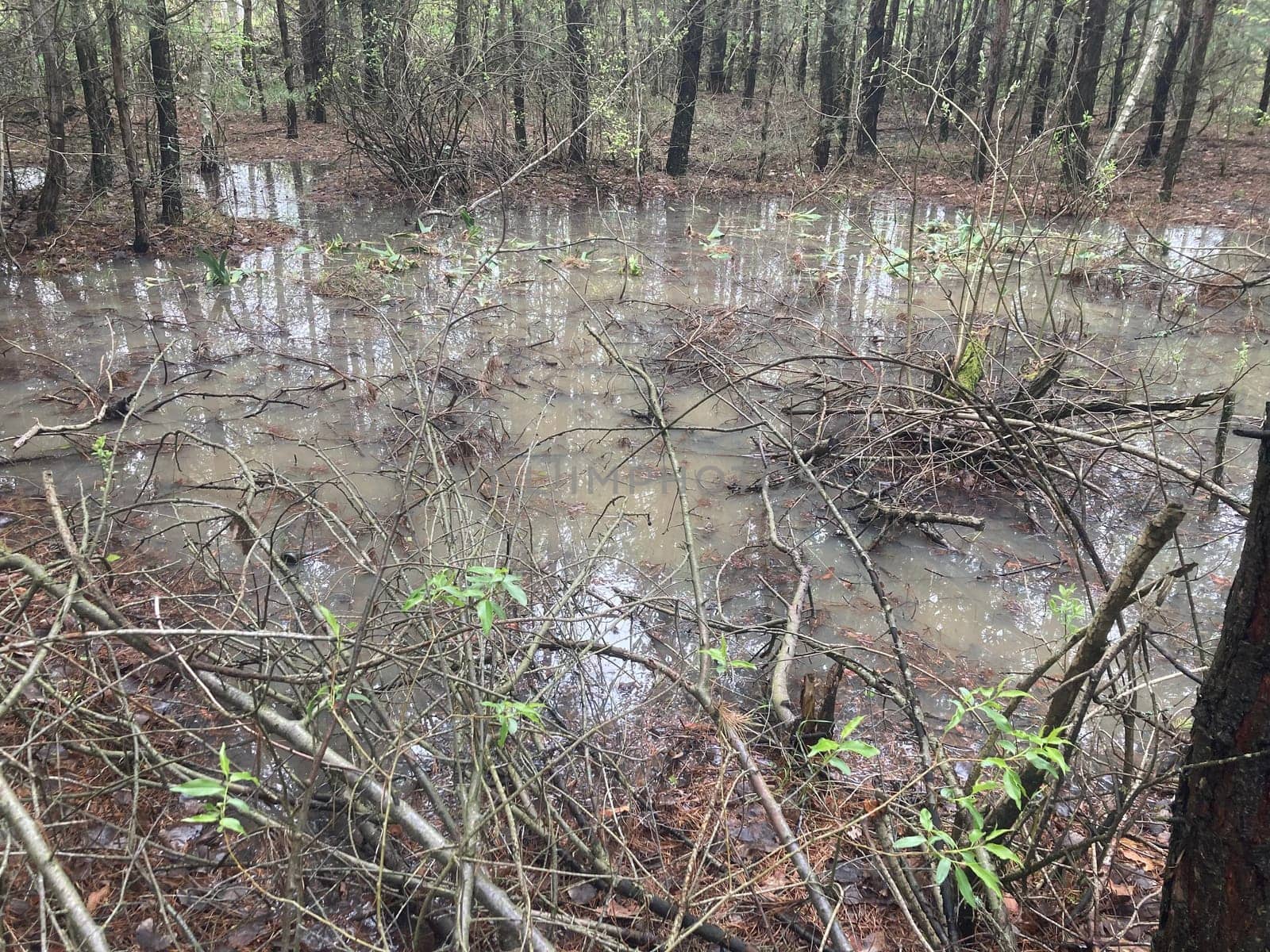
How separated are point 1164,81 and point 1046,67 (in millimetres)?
2426

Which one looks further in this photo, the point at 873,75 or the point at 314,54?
the point at 314,54

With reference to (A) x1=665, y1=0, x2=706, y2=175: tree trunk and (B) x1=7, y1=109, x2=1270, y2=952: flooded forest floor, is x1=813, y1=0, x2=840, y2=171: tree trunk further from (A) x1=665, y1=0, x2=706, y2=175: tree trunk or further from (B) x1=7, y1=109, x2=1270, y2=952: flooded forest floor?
(B) x1=7, y1=109, x2=1270, y2=952: flooded forest floor

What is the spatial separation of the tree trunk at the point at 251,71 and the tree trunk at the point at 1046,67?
1704 cm

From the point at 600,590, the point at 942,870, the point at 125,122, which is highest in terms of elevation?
the point at 125,122

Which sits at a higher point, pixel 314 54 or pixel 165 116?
pixel 314 54

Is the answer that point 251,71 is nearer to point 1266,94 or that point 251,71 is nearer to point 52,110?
point 52,110

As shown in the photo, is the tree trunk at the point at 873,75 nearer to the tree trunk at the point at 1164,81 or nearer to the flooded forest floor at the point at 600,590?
the tree trunk at the point at 1164,81

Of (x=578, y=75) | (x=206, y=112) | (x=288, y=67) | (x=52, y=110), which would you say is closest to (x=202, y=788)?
(x=52, y=110)

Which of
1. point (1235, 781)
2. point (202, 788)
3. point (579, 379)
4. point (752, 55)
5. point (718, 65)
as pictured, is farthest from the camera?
point (718, 65)

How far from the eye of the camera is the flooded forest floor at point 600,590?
230 centimetres

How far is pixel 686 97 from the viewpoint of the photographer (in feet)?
54.2

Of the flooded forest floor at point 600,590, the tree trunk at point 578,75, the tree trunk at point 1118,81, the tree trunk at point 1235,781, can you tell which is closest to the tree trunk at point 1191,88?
the flooded forest floor at point 600,590

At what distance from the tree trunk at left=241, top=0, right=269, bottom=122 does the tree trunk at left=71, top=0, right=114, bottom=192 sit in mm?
10021

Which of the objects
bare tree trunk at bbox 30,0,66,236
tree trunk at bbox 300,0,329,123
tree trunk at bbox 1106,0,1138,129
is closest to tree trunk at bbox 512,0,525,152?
tree trunk at bbox 300,0,329,123
